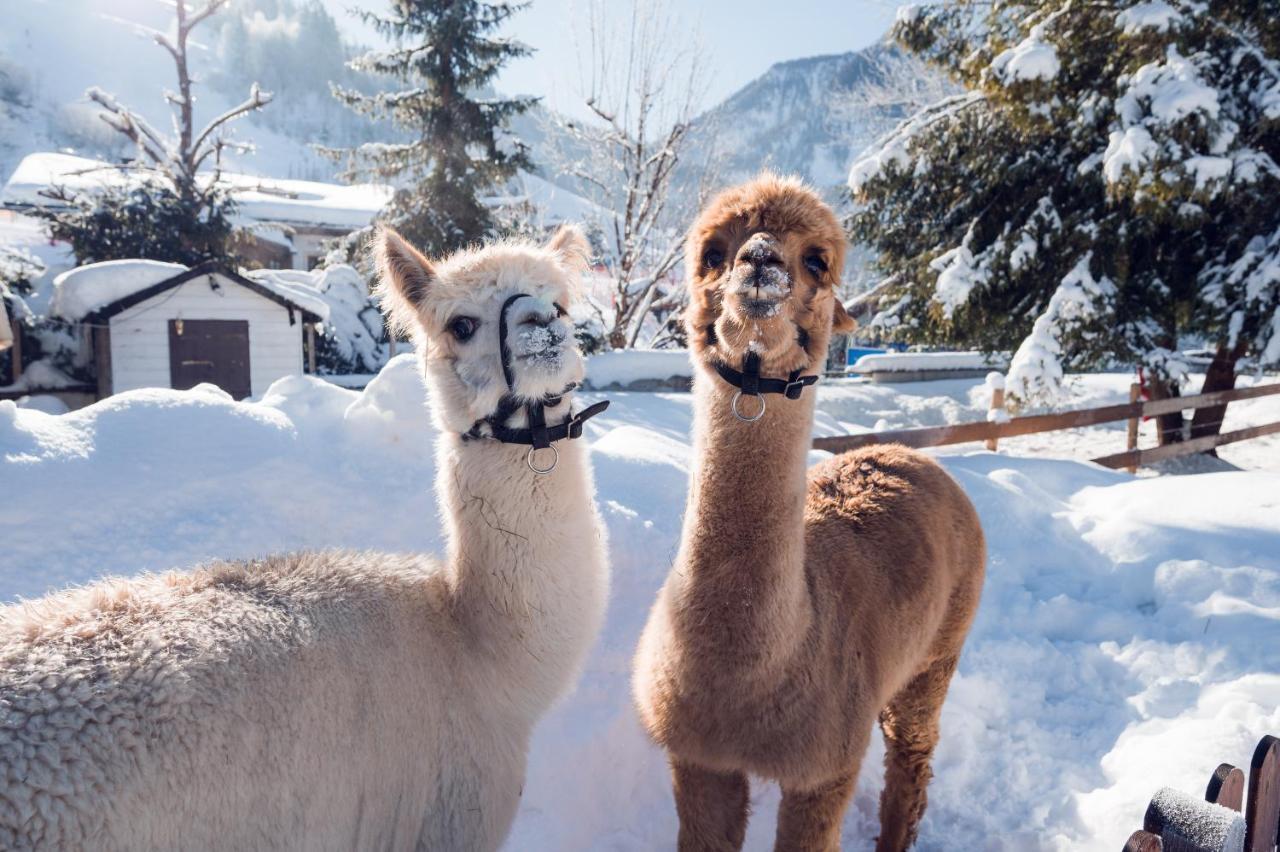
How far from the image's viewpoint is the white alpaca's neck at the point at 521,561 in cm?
211

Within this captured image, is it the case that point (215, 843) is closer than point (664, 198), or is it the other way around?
point (215, 843)

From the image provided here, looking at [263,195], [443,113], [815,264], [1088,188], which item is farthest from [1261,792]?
[263,195]

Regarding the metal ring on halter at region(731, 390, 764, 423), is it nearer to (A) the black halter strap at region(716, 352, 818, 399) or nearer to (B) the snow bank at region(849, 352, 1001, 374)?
(A) the black halter strap at region(716, 352, 818, 399)

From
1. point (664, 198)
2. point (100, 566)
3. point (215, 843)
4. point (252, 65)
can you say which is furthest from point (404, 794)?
point (252, 65)

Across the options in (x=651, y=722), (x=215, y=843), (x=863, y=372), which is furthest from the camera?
(x=863, y=372)

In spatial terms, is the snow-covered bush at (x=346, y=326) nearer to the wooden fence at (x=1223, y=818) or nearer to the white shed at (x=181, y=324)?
the white shed at (x=181, y=324)

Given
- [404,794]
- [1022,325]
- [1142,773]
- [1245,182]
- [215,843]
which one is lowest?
[1142,773]

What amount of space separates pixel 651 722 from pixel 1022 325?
9756mm

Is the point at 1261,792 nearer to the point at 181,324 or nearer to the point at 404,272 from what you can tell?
the point at 404,272

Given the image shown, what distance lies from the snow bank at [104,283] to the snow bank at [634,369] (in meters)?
6.62

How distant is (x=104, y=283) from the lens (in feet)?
34.8

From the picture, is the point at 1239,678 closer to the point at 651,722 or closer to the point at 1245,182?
the point at 651,722

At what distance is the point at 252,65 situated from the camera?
82.6m

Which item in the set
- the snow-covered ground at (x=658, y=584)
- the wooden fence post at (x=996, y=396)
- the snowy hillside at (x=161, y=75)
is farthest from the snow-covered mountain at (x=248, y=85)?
Result: the snow-covered ground at (x=658, y=584)
